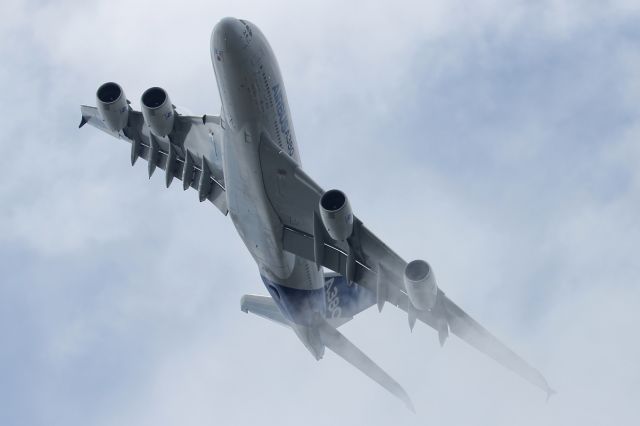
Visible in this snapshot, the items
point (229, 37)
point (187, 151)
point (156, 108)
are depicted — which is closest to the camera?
point (229, 37)

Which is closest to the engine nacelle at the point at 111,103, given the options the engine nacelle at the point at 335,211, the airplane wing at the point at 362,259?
the airplane wing at the point at 362,259

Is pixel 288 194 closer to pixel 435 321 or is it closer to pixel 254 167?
pixel 254 167

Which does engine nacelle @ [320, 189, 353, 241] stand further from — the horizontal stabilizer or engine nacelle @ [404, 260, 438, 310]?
the horizontal stabilizer

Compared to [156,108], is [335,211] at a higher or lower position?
lower

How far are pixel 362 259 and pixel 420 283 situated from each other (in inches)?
130

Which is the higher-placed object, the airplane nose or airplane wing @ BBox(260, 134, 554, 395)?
the airplane nose

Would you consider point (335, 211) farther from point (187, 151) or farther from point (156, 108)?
point (156, 108)

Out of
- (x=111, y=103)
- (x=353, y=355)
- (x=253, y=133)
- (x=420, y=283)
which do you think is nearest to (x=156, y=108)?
(x=111, y=103)

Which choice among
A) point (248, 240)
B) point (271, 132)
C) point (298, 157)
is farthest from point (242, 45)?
point (248, 240)

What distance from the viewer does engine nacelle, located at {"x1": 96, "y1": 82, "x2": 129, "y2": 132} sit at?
1516 inches

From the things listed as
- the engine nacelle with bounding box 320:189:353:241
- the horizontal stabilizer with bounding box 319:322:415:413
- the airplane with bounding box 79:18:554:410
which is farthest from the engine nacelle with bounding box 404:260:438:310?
the horizontal stabilizer with bounding box 319:322:415:413

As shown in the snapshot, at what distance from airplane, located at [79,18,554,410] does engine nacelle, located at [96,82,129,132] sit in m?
0.04

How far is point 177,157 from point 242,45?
912 centimetres

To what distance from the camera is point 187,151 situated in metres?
38.7
